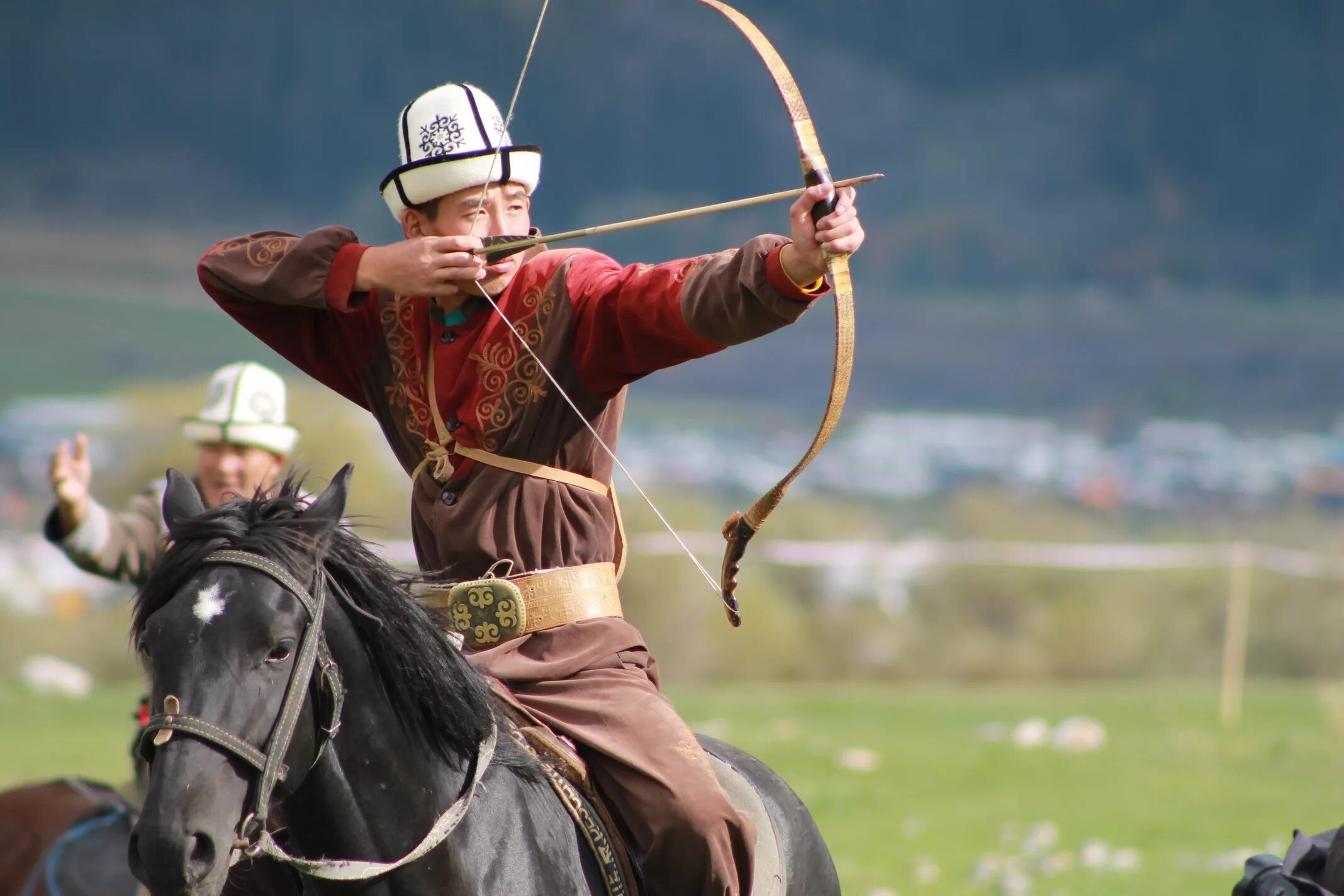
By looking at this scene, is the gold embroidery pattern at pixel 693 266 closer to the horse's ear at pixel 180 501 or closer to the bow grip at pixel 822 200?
the bow grip at pixel 822 200

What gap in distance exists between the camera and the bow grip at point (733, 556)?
2828 millimetres

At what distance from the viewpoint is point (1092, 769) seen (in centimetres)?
1020

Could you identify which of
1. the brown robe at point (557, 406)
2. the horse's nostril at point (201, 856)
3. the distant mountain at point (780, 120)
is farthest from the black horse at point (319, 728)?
the distant mountain at point (780, 120)

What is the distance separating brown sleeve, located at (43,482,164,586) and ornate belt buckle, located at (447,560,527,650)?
7.99 ft

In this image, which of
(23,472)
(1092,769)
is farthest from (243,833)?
(23,472)

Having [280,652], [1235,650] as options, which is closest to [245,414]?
[280,652]

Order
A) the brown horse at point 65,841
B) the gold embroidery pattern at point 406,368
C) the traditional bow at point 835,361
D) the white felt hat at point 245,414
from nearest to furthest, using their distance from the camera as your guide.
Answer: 1. the traditional bow at point 835,361
2. the gold embroidery pattern at point 406,368
3. the brown horse at point 65,841
4. the white felt hat at point 245,414

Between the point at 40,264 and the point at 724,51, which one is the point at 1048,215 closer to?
the point at 724,51

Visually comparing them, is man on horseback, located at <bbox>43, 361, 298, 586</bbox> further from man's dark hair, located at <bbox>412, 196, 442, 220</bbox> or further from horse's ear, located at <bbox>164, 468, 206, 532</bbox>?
horse's ear, located at <bbox>164, 468, 206, 532</bbox>

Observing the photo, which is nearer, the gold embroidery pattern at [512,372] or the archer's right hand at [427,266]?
the archer's right hand at [427,266]

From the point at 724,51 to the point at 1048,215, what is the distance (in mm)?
9849

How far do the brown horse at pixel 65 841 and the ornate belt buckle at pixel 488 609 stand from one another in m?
2.05

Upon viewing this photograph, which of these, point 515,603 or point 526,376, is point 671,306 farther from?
point 515,603

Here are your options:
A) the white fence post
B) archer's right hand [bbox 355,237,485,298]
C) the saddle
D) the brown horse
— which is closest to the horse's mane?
the saddle
